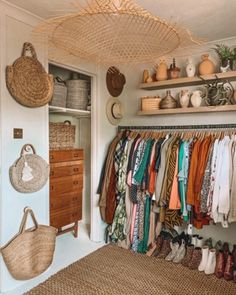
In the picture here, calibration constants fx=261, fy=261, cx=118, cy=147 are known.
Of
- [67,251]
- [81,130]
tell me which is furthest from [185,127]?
[67,251]

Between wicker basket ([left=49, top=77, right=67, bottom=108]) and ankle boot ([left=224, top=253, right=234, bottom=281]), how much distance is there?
7.43ft

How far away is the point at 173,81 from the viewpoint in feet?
9.14

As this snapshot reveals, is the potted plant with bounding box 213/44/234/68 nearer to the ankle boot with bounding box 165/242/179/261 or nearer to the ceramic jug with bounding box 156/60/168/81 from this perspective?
the ceramic jug with bounding box 156/60/168/81

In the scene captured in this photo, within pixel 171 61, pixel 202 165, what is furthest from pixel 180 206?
pixel 171 61

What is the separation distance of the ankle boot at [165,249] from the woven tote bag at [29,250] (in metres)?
1.15

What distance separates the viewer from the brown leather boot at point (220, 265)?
2.38m

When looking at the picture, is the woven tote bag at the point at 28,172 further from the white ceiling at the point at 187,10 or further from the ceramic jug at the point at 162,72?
the ceramic jug at the point at 162,72

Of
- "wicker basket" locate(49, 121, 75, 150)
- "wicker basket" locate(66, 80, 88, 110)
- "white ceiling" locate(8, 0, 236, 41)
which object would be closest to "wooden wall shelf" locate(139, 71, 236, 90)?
"white ceiling" locate(8, 0, 236, 41)

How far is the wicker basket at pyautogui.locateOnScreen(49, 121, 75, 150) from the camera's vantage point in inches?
113

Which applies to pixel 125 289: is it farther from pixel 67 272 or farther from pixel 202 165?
pixel 202 165

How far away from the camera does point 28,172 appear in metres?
2.16

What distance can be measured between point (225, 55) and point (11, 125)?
2.04m

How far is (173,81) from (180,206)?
4.28 feet

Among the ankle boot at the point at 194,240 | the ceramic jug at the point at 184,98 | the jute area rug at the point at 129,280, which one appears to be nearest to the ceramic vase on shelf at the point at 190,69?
the ceramic jug at the point at 184,98
